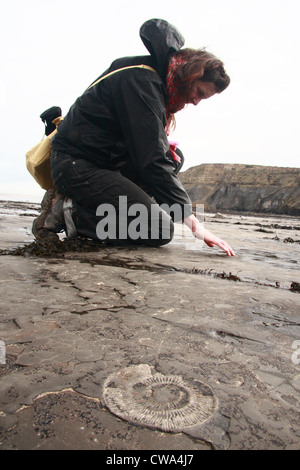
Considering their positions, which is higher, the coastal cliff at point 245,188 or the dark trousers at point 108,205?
the coastal cliff at point 245,188

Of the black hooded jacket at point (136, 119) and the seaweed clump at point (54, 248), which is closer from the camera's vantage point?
the black hooded jacket at point (136, 119)

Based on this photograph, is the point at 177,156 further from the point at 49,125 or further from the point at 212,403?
the point at 212,403

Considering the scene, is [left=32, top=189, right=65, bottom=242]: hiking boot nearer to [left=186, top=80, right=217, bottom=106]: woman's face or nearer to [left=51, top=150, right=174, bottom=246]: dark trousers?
[left=51, top=150, right=174, bottom=246]: dark trousers

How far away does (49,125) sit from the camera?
3729mm

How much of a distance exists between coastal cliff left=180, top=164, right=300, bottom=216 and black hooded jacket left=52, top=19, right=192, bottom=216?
1153 inches

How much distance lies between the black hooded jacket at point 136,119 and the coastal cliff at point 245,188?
29.3 m

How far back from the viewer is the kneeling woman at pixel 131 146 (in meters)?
2.62

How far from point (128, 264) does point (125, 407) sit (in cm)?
177

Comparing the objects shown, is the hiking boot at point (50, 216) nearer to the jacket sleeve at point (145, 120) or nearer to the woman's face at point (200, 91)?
the jacket sleeve at point (145, 120)

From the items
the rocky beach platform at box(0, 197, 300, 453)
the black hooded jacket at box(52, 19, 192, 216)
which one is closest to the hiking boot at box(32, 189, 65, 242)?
the black hooded jacket at box(52, 19, 192, 216)

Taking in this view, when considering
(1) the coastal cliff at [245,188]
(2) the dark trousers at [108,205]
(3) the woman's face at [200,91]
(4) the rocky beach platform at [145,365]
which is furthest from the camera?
(1) the coastal cliff at [245,188]

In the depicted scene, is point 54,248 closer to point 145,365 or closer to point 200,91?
point 200,91

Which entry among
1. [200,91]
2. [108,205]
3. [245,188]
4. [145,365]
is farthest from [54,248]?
[245,188]

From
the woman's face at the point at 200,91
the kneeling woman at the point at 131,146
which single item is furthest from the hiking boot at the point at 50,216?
the woman's face at the point at 200,91
